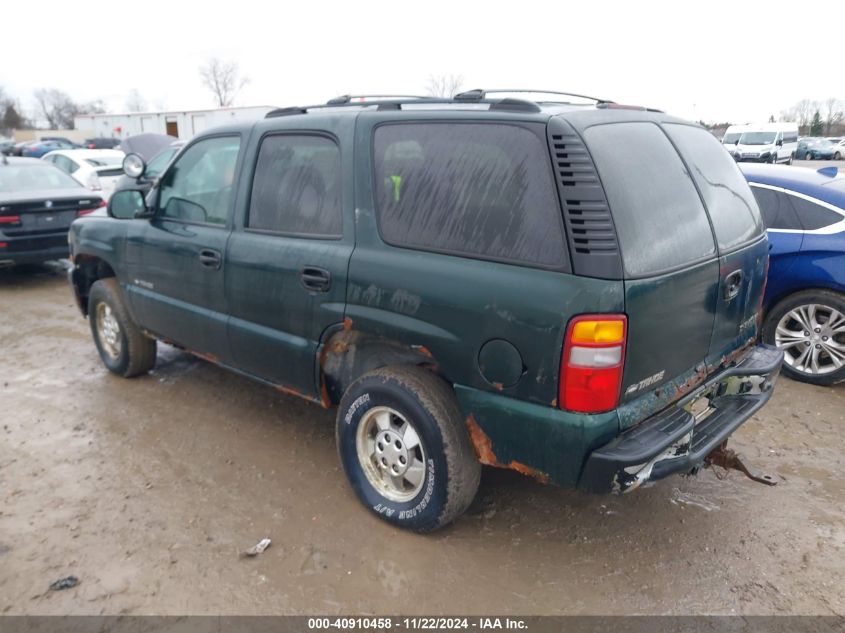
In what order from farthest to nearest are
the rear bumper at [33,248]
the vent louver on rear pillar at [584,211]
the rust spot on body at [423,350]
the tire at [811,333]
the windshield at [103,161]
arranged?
the windshield at [103,161]
the rear bumper at [33,248]
the tire at [811,333]
the rust spot on body at [423,350]
the vent louver on rear pillar at [584,211]

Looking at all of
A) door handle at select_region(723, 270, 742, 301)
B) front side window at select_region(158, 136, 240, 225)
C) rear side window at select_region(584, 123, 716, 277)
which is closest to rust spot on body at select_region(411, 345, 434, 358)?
rear side window at select_region(584, 123, 716, 277)

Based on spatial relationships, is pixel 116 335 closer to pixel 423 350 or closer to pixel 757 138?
pixel 423 350

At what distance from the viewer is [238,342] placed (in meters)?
3.78

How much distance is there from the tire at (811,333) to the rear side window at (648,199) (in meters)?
2.53

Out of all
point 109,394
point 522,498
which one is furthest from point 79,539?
point 522,498

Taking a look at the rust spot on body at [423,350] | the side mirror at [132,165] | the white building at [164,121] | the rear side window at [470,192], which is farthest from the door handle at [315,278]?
the white building at [164,121]

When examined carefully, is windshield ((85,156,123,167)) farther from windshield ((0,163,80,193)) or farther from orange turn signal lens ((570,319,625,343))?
orange turn signal lens ((570,319,625,343))

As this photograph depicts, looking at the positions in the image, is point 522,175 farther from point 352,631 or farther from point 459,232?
point 352,631

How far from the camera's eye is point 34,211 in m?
7.98

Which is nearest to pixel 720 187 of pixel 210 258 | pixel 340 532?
pixel 340 532

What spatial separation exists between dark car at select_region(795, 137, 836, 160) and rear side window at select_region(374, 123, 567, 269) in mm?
40665

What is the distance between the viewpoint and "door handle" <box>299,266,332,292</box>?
316 cm

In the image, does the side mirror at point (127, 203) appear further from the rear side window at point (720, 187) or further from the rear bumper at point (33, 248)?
the rear bumper at point (33, 248)

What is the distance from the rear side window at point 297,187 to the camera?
3254mm
